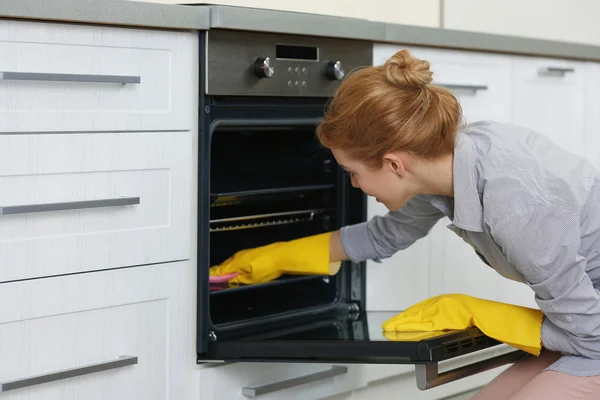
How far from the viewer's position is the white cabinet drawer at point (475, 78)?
2.41 m

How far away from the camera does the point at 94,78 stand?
164cm

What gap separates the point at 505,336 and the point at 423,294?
618 mm

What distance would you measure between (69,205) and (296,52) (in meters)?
0.63

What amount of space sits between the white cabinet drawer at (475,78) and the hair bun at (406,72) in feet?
1.94

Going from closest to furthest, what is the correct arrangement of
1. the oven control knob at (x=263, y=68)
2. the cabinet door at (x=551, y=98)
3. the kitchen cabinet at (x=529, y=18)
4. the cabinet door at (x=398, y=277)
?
the oven control knob at (x=263, y=68) < the cabinet door at (x=398, y=277) < the cabinet door at (x=551, y=98) < the kitchen cabinet at (x=529, y=18)

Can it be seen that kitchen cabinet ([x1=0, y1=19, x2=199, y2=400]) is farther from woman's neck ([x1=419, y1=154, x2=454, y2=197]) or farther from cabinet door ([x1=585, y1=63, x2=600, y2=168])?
cabinet door ([x1=585, y1=63, x2=600, y2=168])

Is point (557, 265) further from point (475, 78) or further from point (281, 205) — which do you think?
point (475, 78)

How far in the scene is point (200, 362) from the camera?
6.20 ft

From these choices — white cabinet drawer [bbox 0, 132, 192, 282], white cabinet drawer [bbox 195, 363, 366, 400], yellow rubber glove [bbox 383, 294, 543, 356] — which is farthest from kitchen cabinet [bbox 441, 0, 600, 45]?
white cabinet drawer [bbox 0, 132, 192, 282]

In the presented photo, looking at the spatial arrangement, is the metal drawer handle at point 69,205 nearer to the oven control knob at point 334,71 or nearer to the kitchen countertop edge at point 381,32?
the kitchen countertop edge at point 381,32

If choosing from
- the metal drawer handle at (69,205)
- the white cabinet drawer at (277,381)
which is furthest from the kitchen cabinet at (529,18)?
the metal drawer handle at (69,205)

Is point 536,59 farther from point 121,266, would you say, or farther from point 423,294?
point 121,266

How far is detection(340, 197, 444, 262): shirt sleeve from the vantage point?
6.59 feet

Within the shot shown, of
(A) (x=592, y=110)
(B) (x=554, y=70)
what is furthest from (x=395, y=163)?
Answer: (A) (x=592, y=110)
